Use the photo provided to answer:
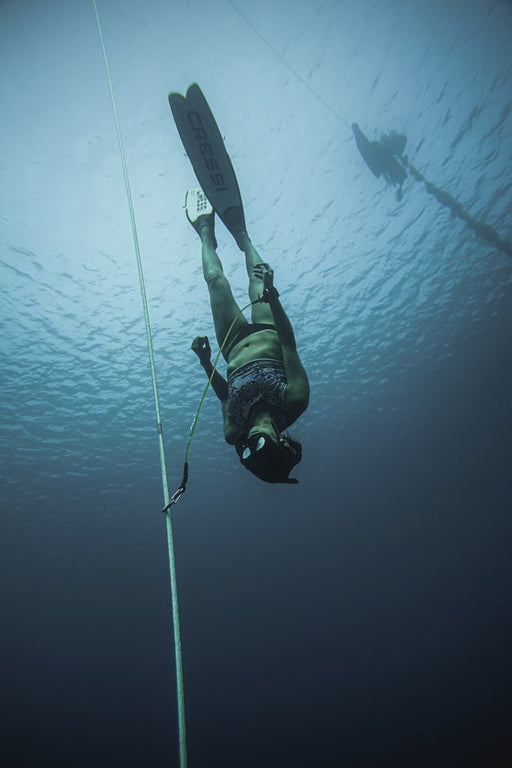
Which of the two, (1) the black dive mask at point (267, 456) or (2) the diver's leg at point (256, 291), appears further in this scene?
(2) the diver's leg at point (256, 291)

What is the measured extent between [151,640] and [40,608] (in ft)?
44.3

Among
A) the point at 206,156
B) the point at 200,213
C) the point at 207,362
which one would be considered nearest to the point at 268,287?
the point at 207,362

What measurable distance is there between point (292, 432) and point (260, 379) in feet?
55.5

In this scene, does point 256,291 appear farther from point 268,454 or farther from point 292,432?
point 292,432

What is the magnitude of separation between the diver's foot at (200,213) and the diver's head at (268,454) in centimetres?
299

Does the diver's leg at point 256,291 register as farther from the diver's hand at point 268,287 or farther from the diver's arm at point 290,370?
the diver's arm at point 290,370

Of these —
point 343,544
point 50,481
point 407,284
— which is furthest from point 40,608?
point 407,284

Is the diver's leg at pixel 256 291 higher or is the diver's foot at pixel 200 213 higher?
the diver's foot at pixel 200 213

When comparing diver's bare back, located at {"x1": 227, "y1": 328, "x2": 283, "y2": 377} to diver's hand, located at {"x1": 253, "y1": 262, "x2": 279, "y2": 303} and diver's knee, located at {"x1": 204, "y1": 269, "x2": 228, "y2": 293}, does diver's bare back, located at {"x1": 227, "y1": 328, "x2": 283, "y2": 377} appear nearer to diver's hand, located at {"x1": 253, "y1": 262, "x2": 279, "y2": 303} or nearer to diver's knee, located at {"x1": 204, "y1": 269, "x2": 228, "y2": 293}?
diver's hand, located at {"x1": 253, "y1": 262, "x2": 279, "y2": 303}

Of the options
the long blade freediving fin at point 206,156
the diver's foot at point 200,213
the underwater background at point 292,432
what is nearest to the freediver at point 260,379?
the diver's foot at point 200,213

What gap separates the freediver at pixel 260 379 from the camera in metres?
2.81

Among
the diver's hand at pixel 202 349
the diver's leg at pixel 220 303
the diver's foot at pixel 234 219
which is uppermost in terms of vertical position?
the diver's foot at pixel 234 219

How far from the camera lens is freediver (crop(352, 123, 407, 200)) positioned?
10172 mm

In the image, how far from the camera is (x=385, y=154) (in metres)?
10.5
